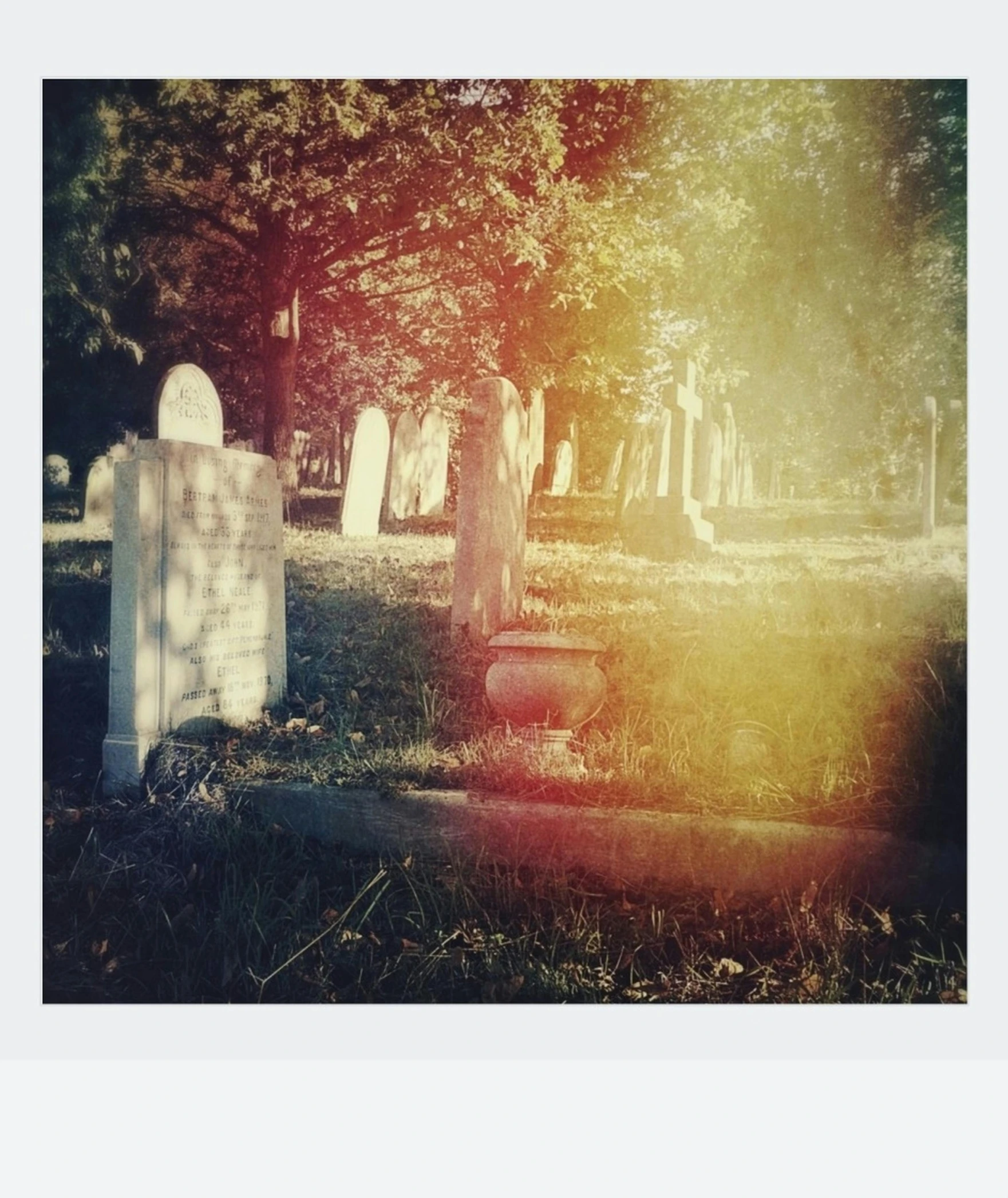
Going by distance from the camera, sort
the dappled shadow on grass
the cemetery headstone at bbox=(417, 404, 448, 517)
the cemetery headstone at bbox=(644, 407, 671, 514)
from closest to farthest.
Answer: the dappled shadow on grass → the cemetery headstone at bbox=(644, 407, 671, 514) → the cemetery headstone at bbox=(417, 404, 448, 517)

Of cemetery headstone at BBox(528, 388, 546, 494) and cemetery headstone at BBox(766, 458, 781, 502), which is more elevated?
cemetery headstone at BBox(528, 388, 546, 494)

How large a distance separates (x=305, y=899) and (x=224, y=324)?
2167 millimetres

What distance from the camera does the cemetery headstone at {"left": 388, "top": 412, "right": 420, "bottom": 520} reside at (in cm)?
380

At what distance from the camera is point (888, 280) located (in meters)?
3.56

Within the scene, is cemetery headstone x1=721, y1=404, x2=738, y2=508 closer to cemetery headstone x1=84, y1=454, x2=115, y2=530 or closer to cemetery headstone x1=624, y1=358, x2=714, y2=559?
cemetery headstone x1=624, y1=358, x2=714, y2=559

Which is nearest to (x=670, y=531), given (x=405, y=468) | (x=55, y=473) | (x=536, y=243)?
(x=405, y=468)

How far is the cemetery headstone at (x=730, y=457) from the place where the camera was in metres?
3.55

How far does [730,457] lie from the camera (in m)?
3.57

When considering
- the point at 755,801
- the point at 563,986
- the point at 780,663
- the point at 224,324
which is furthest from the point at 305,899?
the point at 224,324

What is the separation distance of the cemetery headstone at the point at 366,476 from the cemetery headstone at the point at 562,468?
2.14 ft

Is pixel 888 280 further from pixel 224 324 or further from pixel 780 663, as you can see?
pixel 224 324

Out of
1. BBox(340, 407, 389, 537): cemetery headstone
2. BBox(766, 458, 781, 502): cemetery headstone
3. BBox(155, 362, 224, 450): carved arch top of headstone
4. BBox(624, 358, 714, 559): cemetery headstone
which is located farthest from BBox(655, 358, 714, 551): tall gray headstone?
BBox(155, 362, 224, 450): carved arch top of headstone

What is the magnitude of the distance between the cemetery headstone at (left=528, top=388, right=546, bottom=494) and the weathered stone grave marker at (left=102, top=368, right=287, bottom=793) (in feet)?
3.36

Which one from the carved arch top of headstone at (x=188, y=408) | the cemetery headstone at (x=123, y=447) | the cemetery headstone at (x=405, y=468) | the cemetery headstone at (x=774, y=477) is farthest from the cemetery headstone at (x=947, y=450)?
the cemetery headstone at (x=123, y=447)
